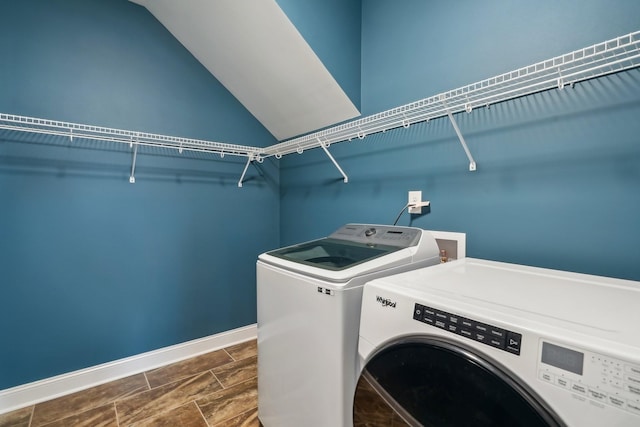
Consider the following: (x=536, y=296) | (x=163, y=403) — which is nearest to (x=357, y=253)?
(x=536, y=296)

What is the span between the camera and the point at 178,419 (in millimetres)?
1589

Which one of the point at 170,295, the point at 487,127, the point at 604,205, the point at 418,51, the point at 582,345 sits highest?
the point at 418,51

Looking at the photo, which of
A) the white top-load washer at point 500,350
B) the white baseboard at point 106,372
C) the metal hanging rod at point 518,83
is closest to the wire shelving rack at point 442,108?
the metal hanging rod at point 518,83

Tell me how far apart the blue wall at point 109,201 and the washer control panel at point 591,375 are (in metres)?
2.24

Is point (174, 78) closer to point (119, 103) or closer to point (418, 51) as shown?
point (119, 103)

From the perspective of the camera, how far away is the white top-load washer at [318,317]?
0.96m

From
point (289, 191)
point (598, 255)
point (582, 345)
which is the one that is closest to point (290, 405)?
point (582, 345)

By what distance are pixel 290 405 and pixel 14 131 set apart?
2.07 m

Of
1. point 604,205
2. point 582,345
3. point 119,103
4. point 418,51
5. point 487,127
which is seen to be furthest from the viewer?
point 119,103

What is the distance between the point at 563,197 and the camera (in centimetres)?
111

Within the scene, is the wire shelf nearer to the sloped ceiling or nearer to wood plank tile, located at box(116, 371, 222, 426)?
the sloped ceiling

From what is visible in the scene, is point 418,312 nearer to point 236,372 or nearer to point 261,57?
point 236,372

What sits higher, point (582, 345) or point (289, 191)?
point (289, 191)

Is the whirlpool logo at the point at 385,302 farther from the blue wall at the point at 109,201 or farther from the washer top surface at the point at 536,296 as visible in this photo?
the blue wall at the point at 109,201
